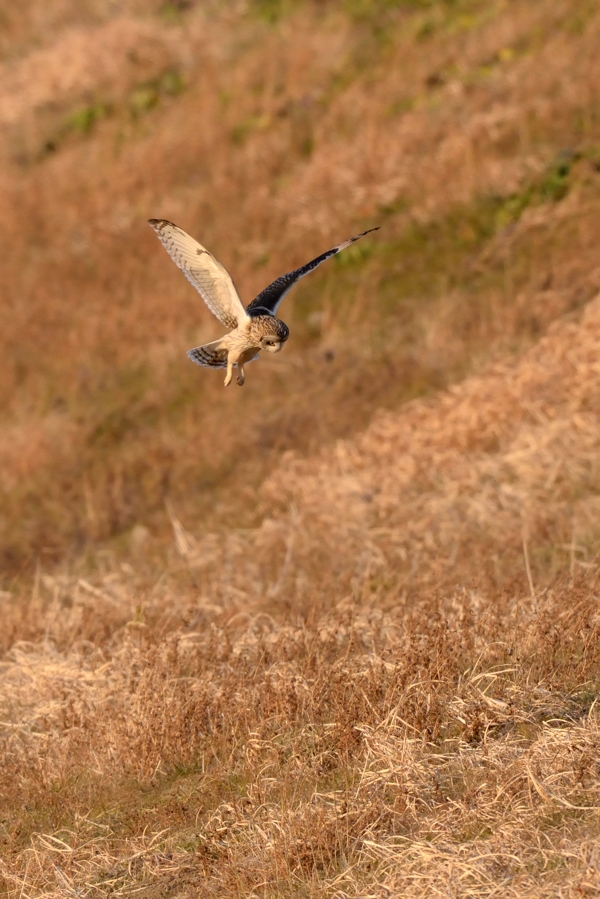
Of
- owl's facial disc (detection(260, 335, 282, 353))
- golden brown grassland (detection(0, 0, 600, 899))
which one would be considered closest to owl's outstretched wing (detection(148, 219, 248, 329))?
owl's facial disc (detection(260, 335, 282, 353))

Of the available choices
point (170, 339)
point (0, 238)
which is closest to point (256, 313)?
point (170, 339)

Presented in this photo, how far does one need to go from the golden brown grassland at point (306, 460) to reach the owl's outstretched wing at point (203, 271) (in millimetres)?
1997

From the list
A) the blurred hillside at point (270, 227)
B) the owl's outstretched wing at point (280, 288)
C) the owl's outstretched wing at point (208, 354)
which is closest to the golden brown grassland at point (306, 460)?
the blurred hillside at point (270, 227)

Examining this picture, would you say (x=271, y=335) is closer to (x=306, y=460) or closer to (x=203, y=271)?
(x=203, y=271)

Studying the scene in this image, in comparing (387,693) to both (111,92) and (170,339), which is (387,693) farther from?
(111,92)

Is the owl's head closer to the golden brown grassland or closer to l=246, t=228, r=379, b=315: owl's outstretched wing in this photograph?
l=246, t=228, r=379, b=315: owl's outstretched wing

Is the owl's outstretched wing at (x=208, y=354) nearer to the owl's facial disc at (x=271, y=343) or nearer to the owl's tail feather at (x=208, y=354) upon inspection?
the owl's tail feather at (x=208, y=354)

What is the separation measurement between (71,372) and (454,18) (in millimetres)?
7759

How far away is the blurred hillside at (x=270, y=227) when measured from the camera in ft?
40.2

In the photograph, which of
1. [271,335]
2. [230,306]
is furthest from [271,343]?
[230,306]

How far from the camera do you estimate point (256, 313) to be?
541 cm

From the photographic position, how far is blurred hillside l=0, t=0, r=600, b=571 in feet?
40.2

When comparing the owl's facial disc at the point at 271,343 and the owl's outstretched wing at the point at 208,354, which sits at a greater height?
the owl's facial disc at the point at 271,343

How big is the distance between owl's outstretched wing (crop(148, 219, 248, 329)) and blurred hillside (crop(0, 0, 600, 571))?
576cm
